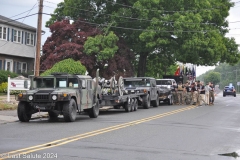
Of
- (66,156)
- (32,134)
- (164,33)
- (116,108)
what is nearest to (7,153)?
(66,156)

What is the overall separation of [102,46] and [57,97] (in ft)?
71.1

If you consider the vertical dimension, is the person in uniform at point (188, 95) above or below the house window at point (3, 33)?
below

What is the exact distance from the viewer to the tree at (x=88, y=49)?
128 ft

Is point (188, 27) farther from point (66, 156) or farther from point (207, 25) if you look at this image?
point (66, 156)

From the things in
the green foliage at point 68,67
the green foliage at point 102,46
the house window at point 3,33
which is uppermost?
the house window at point 3,33

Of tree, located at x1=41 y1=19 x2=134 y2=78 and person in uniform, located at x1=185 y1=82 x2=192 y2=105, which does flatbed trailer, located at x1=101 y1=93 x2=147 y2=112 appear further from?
tree, located at x1=41 y1=19 x2=134 y2=78

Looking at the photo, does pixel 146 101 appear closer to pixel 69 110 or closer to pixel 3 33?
pixel 69 110

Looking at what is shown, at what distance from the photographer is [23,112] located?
18312mm

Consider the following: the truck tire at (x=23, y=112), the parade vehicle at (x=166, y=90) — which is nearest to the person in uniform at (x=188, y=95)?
the parade vehicle at (x=166, y=90)

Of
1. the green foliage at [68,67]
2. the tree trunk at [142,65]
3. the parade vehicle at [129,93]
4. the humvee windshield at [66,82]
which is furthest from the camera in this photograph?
the tree trunk at [142,65]

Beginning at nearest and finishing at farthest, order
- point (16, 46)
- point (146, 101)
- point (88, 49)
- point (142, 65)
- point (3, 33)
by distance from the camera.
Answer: point (146, 101)
point (88, 49)
point (3, 33)
point (142, 65)
point (16, 46)

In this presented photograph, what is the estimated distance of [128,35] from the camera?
42281 mm

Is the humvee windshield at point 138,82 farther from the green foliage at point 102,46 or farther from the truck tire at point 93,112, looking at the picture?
the green foliage at point 102,46

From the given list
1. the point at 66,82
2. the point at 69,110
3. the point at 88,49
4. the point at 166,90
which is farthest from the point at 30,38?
the point at 69,110
